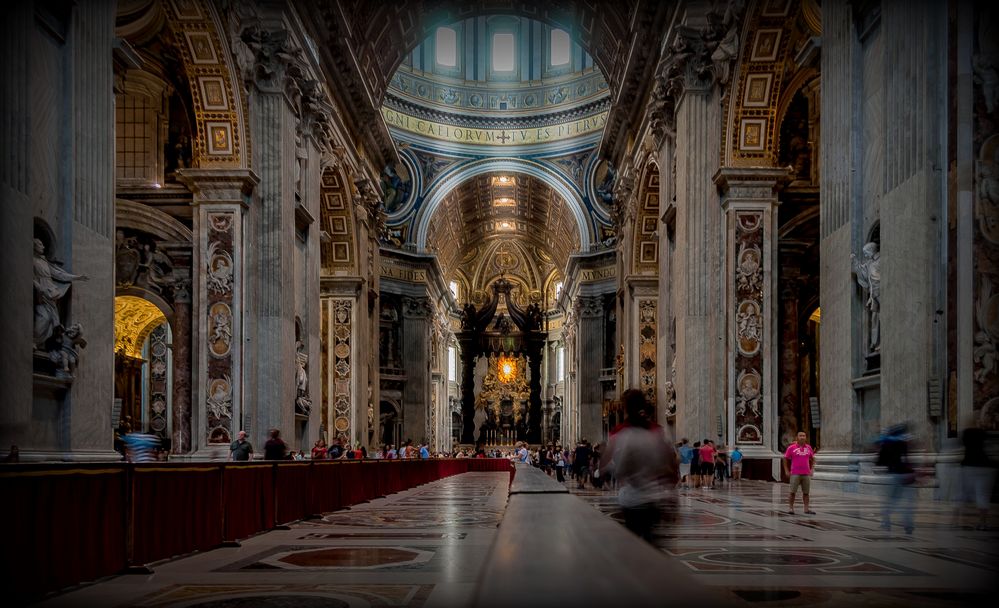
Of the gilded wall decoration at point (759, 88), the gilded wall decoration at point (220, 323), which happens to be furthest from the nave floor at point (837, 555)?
the gilded wall decoration at point (220, 323)

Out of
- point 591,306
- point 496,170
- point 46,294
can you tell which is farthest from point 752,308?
point 496,170

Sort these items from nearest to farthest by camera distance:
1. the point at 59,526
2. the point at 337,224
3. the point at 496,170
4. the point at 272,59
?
the point at 59,526 < the point at 272,59 < the point at 337,224 < the point at 496,170

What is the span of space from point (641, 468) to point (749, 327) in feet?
39.5

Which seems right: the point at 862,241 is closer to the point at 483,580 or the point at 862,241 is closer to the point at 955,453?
the point at 955,453

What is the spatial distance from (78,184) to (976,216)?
911 centimetres

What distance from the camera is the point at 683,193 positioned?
17672mm

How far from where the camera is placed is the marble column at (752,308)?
53.1 feet

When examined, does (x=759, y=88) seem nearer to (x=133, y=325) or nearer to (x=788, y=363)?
(x=788, y=363)

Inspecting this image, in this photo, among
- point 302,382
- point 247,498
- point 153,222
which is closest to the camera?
point 247,498

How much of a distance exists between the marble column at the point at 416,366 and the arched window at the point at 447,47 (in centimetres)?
1174

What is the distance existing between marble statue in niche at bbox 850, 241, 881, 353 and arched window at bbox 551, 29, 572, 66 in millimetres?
36140

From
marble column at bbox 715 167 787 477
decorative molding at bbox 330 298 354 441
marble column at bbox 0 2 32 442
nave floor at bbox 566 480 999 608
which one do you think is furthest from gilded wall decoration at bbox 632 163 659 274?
marble column at bbox 0 2 32 442

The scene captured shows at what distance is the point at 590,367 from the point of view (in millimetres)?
44688

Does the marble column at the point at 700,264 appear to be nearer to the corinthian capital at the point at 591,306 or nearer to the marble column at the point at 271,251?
the marble column at the point at 271,251
